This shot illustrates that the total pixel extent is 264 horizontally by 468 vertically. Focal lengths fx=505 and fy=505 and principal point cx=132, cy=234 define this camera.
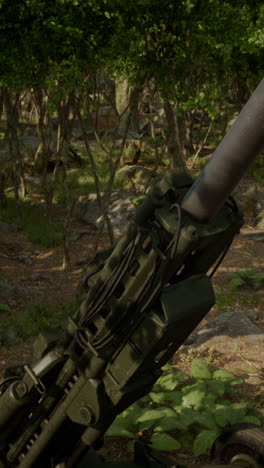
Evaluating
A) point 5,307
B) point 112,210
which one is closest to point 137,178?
point 112,210

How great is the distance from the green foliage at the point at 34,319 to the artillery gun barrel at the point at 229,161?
266 inches

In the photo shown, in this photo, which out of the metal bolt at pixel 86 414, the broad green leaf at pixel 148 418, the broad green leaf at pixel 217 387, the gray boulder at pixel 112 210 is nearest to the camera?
the metal bolt at pixel 86 414

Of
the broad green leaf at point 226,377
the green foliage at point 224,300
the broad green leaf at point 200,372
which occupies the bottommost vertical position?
the green foliage at point 224,300

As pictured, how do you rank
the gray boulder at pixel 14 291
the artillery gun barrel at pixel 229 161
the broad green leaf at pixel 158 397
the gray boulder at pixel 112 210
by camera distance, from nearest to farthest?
the artillery gun barrel at pixel 229 161
the broad green leaf at pixel 158 397
the gray boulder at pixel 14 291
the gray boulder at pixel 112 210

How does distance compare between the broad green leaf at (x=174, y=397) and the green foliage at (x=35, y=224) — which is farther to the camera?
the green foliage at (x=35, y=224)

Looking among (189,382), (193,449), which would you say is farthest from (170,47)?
(193,449)

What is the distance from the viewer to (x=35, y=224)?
15.9m

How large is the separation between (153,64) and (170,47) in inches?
25.0

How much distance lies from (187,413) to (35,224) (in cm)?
1091

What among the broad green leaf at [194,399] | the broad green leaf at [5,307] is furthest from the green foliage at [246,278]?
the broad green leaf at [194,399]

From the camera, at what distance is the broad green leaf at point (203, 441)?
527 centimetres

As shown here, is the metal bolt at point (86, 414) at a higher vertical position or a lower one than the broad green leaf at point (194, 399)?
higher

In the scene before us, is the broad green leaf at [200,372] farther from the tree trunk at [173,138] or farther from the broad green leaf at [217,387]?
the tree trunk at [173,138]

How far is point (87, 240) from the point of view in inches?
611
